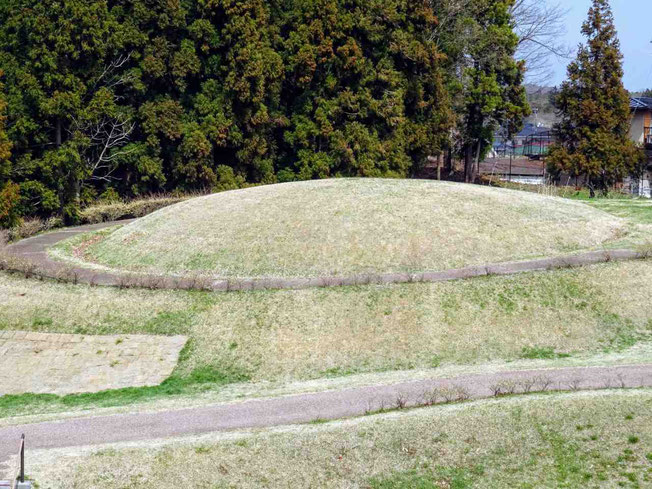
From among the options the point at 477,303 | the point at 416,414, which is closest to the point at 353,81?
the point at 477,303

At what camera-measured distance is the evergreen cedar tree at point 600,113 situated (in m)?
36.6

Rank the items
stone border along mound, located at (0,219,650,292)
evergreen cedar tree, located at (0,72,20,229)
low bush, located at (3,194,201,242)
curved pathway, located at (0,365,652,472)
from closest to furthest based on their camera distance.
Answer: curved pathway, located at (0,365,652,472) → stone border along mound, located at (0,219,650,292) → evergreen cedar tree, located at (0,72,20,229) → low bush, located at (3,194,201,242)

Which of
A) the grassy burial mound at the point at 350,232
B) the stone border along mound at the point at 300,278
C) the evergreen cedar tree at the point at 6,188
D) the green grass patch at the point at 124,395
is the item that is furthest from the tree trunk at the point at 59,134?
the green grass patch at the point at 124,395

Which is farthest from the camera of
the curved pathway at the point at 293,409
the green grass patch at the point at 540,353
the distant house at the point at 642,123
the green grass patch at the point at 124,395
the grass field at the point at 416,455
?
the distant house at the point at 642,123

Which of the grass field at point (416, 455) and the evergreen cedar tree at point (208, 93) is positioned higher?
the evergreen cedar tree at point (208, 93)

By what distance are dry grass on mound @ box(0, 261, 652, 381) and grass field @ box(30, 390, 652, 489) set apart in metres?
3.89

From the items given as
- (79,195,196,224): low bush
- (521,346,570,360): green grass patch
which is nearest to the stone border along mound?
(521,346,570,360): green grass patch

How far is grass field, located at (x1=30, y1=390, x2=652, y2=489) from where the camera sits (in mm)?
10914

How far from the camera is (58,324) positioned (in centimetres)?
1848

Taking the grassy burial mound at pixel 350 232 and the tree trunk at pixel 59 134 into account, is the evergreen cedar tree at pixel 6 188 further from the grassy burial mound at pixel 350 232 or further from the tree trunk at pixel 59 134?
the grassy burial mound at pixel 350 232

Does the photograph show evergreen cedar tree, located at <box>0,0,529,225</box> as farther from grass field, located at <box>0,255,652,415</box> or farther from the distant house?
the distant house

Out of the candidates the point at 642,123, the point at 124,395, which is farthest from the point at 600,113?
the point at 124,395

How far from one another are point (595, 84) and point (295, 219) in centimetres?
2037

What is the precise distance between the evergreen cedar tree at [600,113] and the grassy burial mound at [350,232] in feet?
40.9
